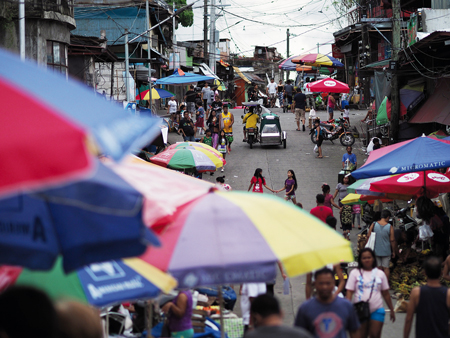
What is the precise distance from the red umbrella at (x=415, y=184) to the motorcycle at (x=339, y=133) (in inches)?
536

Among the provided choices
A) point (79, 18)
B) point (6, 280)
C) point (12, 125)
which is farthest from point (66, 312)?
point (79, 18)

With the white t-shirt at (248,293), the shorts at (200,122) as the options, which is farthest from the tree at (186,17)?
the white t-shirt at (248,293)

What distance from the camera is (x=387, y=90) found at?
2252 cm

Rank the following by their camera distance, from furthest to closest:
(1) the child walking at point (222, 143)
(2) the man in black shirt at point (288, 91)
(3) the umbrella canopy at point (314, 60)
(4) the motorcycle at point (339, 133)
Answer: (2) the man in black shirt at point (288, 91), (3) the umbrella canopy at point (314, 60), (4) the motorcycle at point (339, 133), (1) the child walking at point (222, 143)

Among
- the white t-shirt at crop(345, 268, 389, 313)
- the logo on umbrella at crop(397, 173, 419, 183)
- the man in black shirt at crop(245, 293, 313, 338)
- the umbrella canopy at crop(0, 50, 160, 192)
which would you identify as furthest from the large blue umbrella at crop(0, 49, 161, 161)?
the logo on umbrella at crop(397, 173, 419, 183)

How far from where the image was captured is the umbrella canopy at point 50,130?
2566 mm

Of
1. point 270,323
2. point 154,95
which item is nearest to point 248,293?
point 270,323

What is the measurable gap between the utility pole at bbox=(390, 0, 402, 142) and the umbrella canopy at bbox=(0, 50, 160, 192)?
18522 mm

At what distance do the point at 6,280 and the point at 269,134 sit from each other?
21316mm

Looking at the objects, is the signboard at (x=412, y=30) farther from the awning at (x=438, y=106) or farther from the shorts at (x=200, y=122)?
the shorts at (x=200, y=122)

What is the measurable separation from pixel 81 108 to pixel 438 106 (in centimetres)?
1760

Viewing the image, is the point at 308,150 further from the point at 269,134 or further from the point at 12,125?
the point at 12,125

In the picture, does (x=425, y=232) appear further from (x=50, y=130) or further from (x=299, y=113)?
(x=299, y=113)

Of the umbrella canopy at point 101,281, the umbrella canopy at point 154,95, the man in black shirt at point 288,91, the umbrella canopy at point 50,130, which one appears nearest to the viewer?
the umbrella canopy at point 50,130
